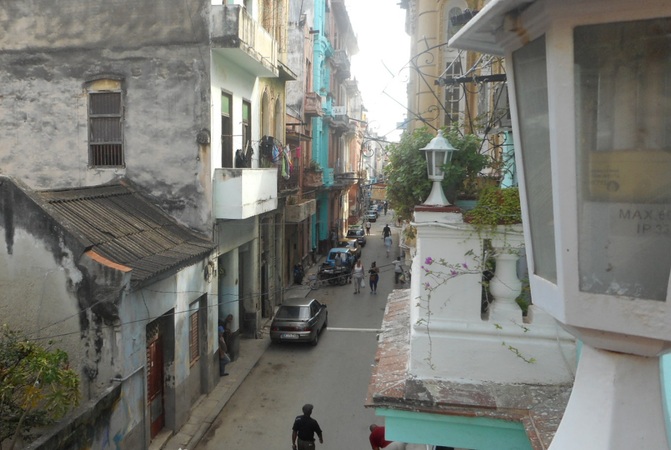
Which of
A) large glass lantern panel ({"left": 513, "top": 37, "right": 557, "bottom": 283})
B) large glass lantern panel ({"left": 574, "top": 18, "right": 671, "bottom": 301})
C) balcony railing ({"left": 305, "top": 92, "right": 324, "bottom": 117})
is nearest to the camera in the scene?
large glass lantern panel ({"left": 574, "top": 18, "right": 671, "bottom": 301})

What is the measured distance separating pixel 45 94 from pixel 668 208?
1478cm

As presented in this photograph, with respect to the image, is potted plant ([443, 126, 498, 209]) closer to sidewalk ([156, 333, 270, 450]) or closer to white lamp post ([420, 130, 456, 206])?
white lamp post ([420, 130, 456, 206])

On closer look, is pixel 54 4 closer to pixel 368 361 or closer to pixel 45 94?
pixel 45 94

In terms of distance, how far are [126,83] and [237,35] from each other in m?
2.98

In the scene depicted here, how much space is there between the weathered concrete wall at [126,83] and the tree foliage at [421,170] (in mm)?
8509

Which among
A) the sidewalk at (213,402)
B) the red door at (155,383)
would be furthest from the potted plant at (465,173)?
the sidewalk at (213,402)

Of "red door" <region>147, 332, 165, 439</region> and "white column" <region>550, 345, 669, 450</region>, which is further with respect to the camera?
"red door" <region>147, 332, 165, 439</region>

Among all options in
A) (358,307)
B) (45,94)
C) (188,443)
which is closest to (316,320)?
(358,307)

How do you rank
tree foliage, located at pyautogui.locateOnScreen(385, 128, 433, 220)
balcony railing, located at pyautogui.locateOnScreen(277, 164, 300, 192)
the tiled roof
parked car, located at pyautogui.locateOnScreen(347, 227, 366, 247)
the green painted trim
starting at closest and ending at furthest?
1. the tiled roof
2. the green painted trim
3. tree foliage, located at pyautogui.locateOnScreen(385, 128, 433, 220)
4. balcony railing, located at pyautogui.locateOnScreen(277, 164, 300, 192)
5. parked car, located at pyautogui.locateOnScreen(347, 227, 366, 247)

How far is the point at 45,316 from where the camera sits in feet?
30.8

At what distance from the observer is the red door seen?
11.2 meters

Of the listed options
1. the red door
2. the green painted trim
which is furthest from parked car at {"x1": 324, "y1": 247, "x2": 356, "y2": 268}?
the green painted trim

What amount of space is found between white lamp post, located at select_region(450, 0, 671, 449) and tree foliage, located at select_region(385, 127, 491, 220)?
2725mm

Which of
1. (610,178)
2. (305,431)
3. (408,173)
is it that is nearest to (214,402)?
(305,431)
